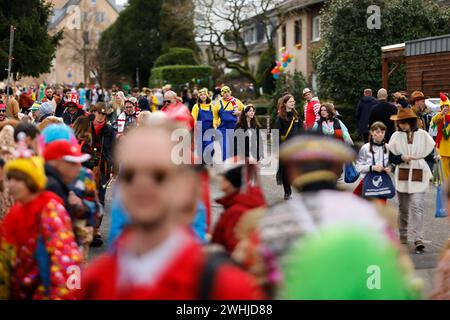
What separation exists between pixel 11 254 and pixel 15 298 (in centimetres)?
27

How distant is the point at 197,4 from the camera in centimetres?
4988

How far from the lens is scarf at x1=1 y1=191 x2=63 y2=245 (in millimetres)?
4855

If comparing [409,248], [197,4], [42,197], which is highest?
[197,4]

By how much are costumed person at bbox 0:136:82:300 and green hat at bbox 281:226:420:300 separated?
1.91 metres

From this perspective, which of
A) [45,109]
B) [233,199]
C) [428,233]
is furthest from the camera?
[45,109]

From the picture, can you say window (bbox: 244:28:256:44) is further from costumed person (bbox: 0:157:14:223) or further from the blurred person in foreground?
the blurred person in foreground

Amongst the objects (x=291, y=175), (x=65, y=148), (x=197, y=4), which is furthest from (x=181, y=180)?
(x=197, y=4)

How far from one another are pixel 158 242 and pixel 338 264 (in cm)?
65

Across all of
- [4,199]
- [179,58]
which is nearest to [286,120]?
[4,199]

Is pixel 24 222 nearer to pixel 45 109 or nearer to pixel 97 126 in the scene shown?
pixel 97 126

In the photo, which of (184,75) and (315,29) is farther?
(184,75)

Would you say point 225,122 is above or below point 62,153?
below

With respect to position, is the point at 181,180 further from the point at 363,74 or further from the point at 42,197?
the point at 363,74

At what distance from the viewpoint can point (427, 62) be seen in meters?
24.8
